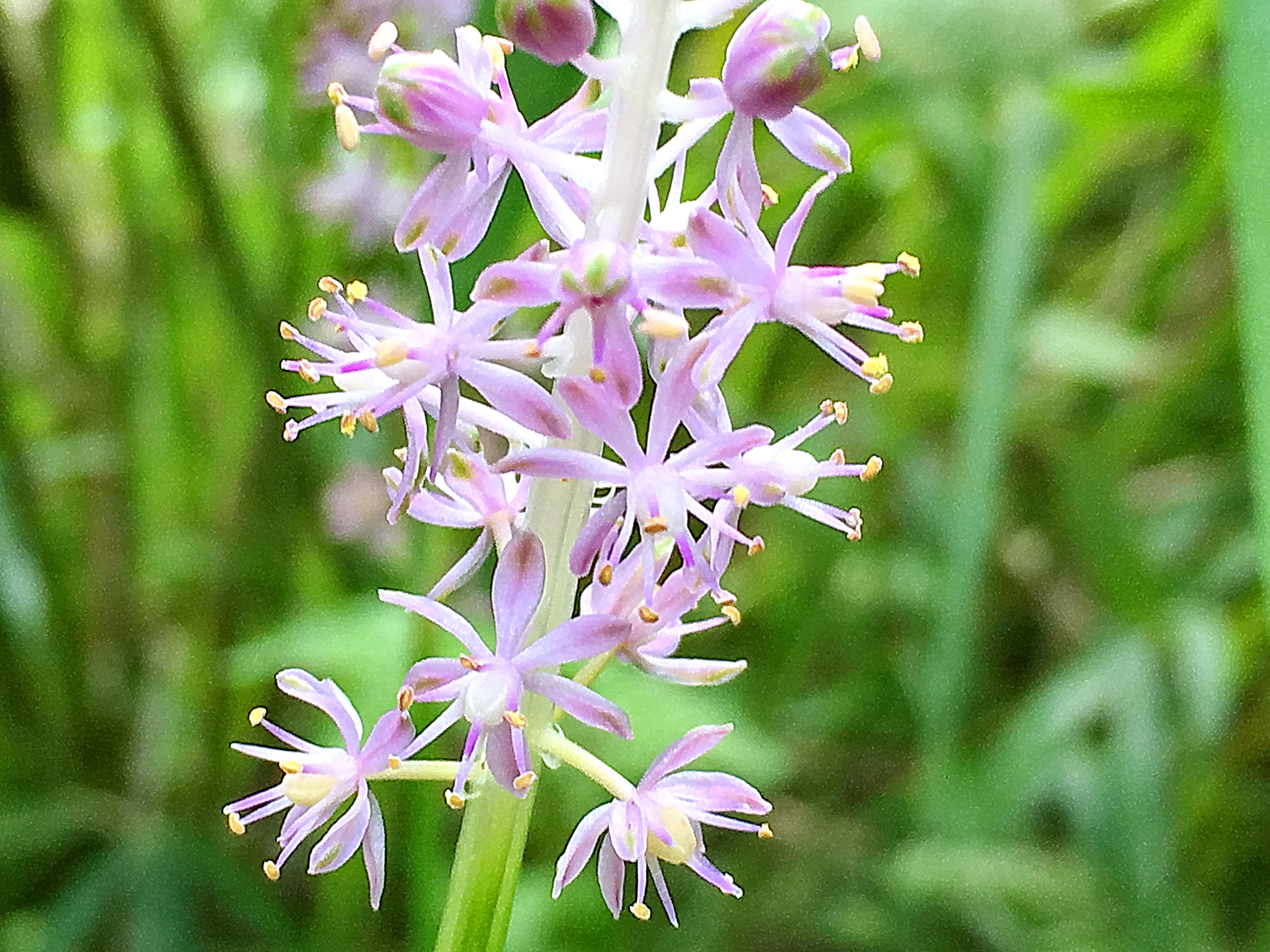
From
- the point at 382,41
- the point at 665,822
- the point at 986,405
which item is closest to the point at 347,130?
the point at 382,41

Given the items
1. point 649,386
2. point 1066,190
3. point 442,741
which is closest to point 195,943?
point 442,741

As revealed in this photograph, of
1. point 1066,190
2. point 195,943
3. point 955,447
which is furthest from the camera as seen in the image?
point 955,447

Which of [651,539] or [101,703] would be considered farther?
[101,703]

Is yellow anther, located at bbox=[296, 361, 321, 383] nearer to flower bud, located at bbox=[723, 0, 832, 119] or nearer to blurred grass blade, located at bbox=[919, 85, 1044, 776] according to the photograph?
flower bud, located at bbox=[723, 0, 832, 119]

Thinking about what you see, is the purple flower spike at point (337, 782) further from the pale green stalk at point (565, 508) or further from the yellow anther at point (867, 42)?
the yellow anther at point (867, 42)

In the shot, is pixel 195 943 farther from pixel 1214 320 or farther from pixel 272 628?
pixel 1214 320

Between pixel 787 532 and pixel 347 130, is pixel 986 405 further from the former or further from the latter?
pixel 347 130

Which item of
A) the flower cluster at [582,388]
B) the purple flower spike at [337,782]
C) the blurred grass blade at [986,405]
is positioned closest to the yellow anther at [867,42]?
the flower cluster at [582,388]
